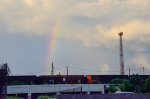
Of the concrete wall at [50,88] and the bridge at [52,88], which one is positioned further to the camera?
the bridge at [52,88]

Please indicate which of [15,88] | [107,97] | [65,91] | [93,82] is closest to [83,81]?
[93,82]

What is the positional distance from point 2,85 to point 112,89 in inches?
2075

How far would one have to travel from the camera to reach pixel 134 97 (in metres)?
58.2

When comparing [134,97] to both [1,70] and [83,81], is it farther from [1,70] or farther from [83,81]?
[83,81]

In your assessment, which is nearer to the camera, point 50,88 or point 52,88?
point 52,88

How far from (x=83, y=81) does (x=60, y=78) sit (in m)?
6.32

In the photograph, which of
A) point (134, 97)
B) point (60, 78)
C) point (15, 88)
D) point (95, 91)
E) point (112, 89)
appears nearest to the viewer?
point (134, 97)

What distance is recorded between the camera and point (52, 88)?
125688 millimetres

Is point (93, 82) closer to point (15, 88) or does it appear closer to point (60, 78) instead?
point (60, 78)

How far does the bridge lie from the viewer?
393 feet

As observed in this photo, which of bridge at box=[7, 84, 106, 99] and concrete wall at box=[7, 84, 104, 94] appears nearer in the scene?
concrete wall at box=[7, 84, 104, 94]

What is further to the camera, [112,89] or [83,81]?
[83,81]

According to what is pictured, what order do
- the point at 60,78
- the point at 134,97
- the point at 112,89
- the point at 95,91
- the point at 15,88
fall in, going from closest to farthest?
the point at 134,97 < the point at 112,89 < the point at 15,88 < the point at 95,91 < the point at 60,78

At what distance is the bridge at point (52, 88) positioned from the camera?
119812 mm
